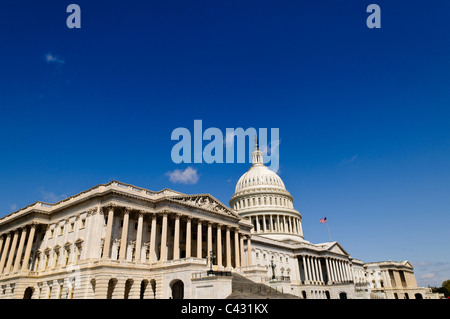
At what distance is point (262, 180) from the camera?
110m

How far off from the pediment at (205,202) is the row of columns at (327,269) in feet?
125

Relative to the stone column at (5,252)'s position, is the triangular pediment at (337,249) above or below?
above

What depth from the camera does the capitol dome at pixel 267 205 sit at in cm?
9888

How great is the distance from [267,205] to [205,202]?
1945 inches

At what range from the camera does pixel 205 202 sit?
55.7m

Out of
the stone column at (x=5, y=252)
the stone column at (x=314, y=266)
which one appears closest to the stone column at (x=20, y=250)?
the stone column at (x=5, y=252)

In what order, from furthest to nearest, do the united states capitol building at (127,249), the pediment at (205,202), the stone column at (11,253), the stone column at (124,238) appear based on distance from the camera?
the stone column at (11,253), the pediment at (205,202), the stone column at (124,238), the united states capitol building at (127,249)

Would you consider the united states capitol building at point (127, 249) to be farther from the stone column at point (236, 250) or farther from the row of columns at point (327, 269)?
the row of columns at point (327, 269)

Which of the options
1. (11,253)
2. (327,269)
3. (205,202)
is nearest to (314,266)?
(327,269)

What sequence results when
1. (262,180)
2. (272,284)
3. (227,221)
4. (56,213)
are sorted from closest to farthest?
(272,284) → (56,213) → (227,221) → (262,180)
